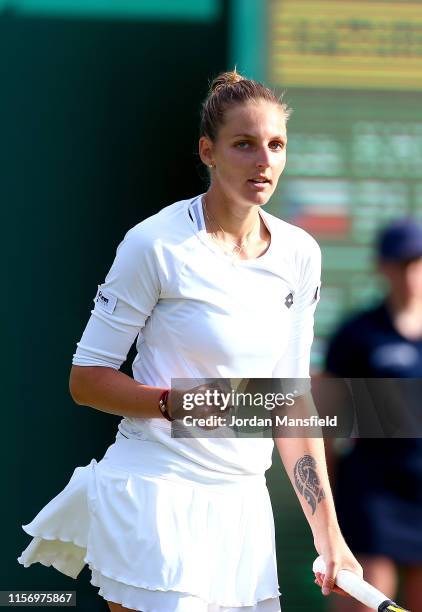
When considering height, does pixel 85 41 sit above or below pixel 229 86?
above

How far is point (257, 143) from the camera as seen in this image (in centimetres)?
227

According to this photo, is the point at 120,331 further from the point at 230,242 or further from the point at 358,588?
the point at 358,588

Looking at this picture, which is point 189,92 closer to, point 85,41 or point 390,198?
point 85,41

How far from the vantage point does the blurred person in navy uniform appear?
3047mm

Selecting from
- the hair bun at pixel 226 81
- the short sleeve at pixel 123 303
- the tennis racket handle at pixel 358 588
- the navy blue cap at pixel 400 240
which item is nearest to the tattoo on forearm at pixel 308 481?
the tennis racket handle at pixel 358 588

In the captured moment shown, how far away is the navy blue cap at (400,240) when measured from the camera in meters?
3.27

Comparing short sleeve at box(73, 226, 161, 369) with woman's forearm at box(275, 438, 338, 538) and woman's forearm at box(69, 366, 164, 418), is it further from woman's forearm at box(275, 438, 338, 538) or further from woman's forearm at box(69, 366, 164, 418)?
woman's forearm at box(275, 438, 338, 538)

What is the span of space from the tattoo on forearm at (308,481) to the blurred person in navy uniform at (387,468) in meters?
0.72

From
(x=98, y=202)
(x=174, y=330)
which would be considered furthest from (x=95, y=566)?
(x=98, y=202)

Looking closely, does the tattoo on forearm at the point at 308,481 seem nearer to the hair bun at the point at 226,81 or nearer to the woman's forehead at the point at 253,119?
the woman's forehead at the point at 253,119

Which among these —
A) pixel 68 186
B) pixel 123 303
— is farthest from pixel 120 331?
pixel 68 186

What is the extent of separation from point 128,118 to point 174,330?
1.81 metres

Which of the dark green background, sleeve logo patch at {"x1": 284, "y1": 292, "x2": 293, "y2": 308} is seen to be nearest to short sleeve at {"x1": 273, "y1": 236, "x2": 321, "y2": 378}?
sleeve logo patch at {"x1": 284, "y1": 292, "x2": 293, "y2": 308}

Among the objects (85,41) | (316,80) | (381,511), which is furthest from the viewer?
(85,41)
